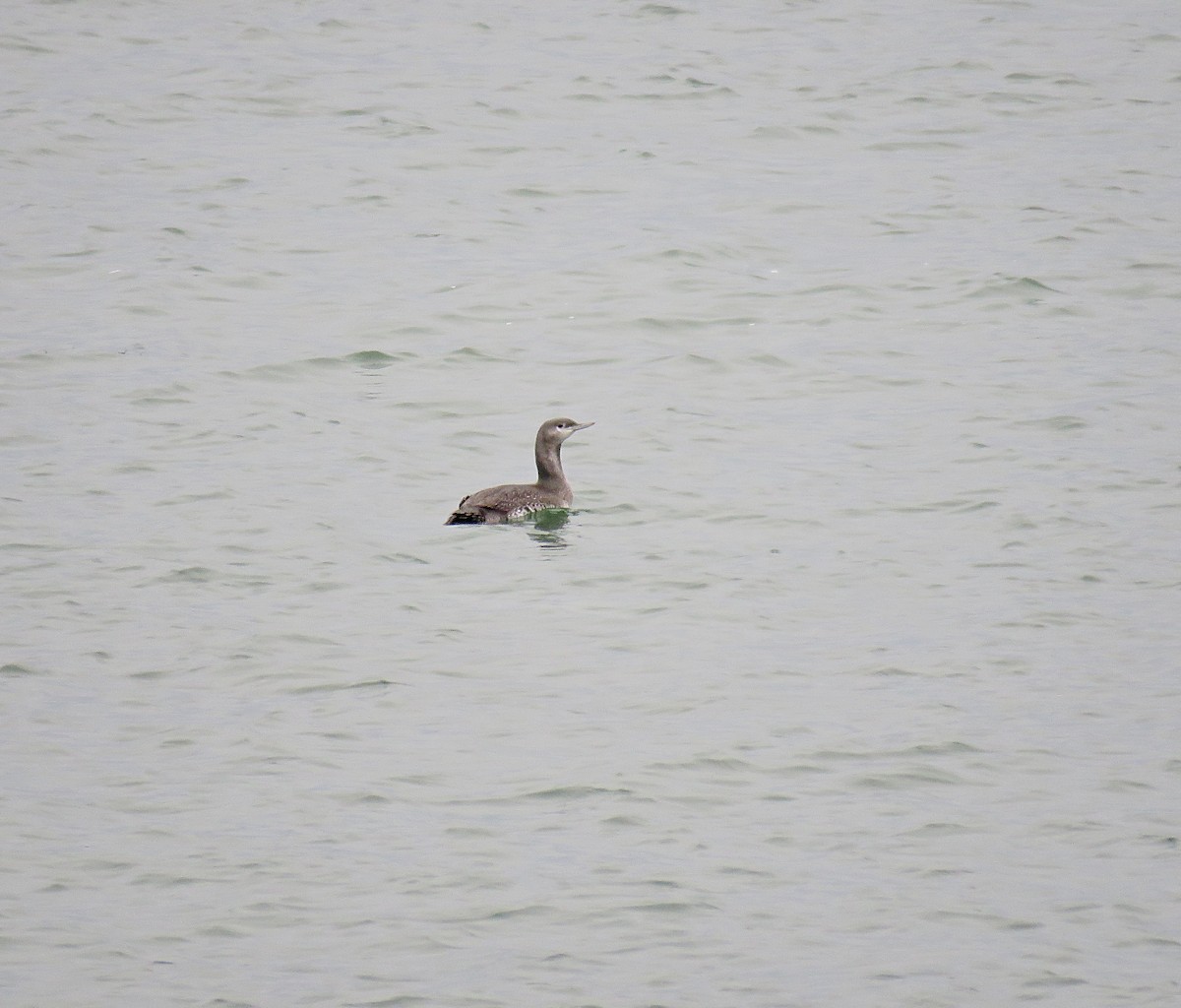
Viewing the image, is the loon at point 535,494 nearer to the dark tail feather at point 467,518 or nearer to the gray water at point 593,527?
the dark tail feather at point 467,518

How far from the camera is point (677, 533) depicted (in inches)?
549

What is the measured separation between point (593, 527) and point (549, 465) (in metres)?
0.78

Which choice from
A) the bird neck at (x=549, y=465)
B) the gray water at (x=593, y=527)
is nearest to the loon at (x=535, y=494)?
the bird neck at (x=549, y=465)

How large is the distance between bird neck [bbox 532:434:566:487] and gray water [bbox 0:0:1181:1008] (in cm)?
43

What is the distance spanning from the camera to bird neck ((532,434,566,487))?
14.9m

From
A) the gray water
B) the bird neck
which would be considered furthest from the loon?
the gray water

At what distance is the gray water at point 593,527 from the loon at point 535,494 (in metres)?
0.15

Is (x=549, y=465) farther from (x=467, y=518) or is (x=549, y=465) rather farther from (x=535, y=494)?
(x=467, y=518)

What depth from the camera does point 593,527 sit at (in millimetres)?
14414

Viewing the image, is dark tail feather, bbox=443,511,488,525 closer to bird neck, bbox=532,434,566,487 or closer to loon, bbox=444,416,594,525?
loon, bbox=444,416,594,525

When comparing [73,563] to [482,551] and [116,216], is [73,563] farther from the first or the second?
[116,216]

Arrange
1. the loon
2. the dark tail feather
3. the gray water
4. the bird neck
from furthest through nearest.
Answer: the bird neck → the loon → the dark tail feather → the gray water

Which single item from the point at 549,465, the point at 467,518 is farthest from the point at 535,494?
the point at 467,518

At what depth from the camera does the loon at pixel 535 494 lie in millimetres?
14078
